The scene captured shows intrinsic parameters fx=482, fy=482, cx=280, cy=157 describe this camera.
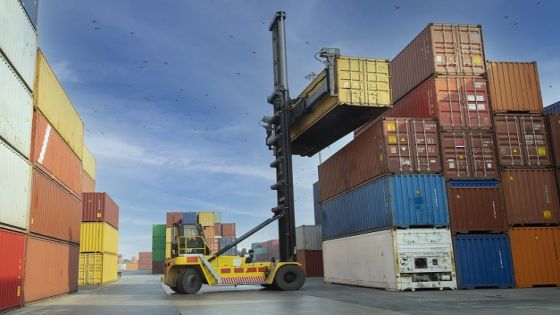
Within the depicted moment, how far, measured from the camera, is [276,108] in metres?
26.7

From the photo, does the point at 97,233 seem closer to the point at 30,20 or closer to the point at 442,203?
the point at 30,20

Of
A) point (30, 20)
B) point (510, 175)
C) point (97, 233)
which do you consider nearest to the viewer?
point (30, 20)

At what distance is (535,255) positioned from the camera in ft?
71.1

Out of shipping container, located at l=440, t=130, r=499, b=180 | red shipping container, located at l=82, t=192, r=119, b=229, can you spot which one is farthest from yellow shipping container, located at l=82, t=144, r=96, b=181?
shipping container, located at l=440, t=130, r=499, b=180

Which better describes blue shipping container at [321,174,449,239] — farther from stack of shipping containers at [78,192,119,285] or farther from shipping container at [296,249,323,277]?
stack of shipping containers at [78,192,119,285]

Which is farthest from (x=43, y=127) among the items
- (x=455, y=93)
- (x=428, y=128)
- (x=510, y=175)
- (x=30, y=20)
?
(x=510, y=175)

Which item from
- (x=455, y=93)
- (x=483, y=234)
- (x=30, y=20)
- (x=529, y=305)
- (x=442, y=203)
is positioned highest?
(x=30, y=20)

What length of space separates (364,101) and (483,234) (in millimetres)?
7989

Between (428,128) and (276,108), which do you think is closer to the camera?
(428,128)

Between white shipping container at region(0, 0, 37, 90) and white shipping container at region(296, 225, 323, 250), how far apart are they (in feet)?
95.8

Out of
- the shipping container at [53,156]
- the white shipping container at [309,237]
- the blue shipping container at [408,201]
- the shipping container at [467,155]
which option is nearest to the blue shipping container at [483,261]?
the blue shipping container at [408,201]

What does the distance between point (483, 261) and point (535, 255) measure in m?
2.54

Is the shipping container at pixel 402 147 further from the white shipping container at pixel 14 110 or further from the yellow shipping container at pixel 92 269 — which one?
the yellow shipping container at pixel 92 269

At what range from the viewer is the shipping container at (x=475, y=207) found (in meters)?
21.5
